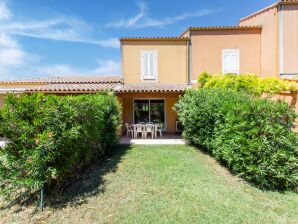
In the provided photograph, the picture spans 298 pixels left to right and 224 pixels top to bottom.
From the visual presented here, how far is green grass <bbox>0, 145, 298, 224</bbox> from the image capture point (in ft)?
15.9

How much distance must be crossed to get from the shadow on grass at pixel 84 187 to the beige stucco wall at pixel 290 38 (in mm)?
14055

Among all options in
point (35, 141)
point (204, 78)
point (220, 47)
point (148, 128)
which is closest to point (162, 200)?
point (35, 141)

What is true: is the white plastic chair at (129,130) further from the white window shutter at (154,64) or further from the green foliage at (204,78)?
the green foliage at (204,78)

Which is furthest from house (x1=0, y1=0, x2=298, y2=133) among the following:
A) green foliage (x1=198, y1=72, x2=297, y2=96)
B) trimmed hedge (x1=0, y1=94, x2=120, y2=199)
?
trimmed hedge (x1=0, y1=94, x2=120, y2=199)

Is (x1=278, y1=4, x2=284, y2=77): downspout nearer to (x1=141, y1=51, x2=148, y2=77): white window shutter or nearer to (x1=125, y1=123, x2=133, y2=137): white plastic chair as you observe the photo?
(x1=141, y1=51, x2=148, y2=77): white window shutter

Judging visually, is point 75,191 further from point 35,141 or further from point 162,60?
point 162,60

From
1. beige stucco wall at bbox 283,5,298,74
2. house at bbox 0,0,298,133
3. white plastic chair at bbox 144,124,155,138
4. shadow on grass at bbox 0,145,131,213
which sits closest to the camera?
shadow on grass at bbox 0,145,131,213

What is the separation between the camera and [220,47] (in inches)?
659

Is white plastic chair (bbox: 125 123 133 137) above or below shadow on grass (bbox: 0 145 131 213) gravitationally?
above

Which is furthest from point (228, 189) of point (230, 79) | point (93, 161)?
point (230, 79)

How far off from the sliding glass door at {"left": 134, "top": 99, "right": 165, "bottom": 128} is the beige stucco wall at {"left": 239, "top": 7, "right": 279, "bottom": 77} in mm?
8503

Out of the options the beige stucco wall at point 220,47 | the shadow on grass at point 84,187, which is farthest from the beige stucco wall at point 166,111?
the shadow on grass at point 84,187

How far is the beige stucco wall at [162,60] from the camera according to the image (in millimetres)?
17109

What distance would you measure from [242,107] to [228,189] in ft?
9.00
